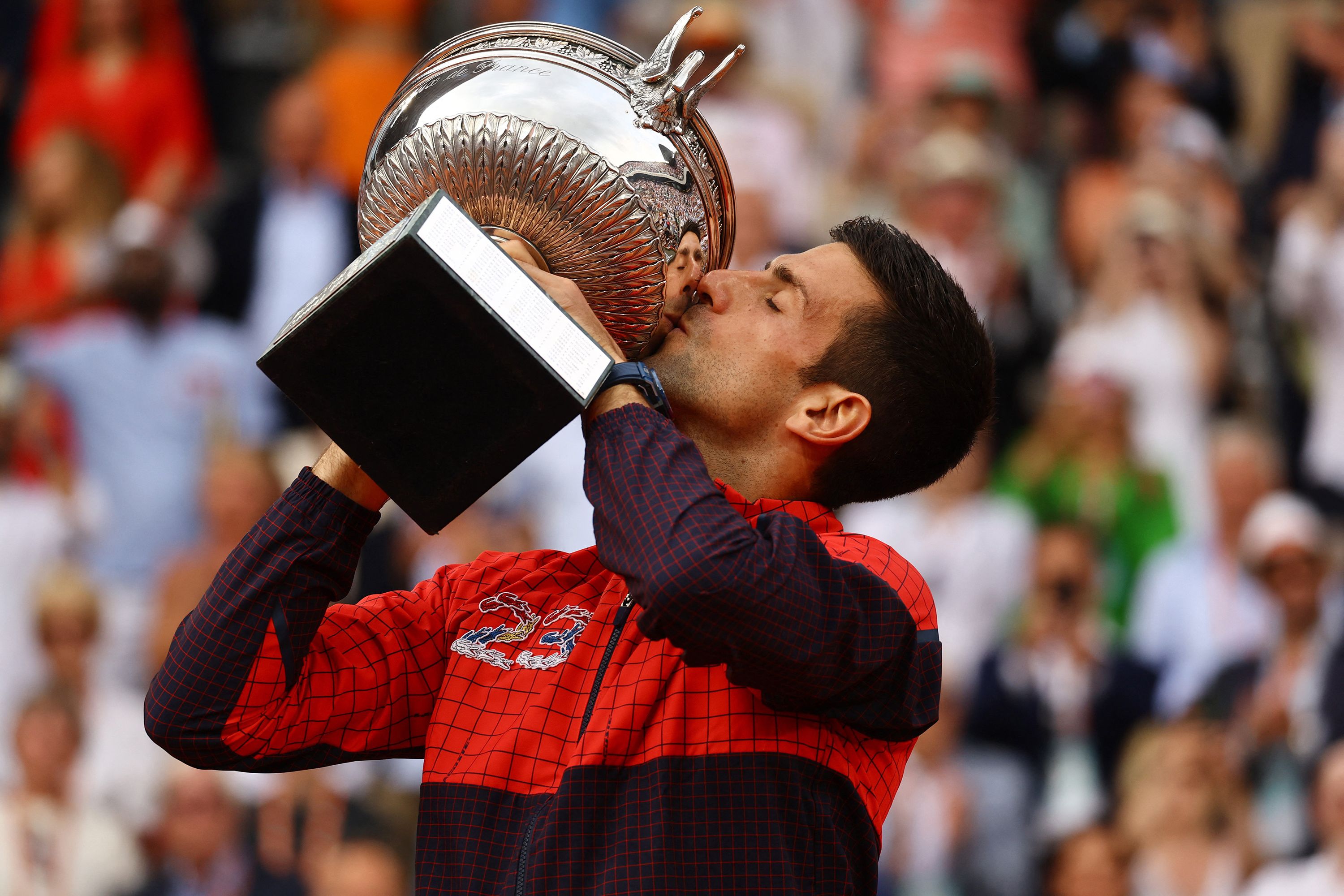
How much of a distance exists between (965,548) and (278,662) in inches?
174

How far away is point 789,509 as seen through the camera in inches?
99.9

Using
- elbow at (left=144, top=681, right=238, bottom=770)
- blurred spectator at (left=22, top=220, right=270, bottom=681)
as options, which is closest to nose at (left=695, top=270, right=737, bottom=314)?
elbow at (left=144, top=681, right=238, bottom=770)

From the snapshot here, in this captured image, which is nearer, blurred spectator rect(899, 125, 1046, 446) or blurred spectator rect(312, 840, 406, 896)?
blurred spectator rect(312, 840, 406, 896)

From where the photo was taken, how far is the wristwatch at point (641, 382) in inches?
87.0

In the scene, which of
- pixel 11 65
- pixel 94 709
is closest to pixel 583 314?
pixel 94 709

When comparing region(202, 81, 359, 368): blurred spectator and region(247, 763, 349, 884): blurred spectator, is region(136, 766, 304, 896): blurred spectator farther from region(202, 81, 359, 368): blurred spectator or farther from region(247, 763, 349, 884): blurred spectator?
region(202, 81, 359, 368): blurred spectator

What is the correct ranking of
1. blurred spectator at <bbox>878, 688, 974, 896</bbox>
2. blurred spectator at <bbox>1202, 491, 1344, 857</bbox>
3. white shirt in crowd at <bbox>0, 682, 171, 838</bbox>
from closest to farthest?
blurred spectator at <bbox>1202, 491, 1344, 857</bbox> → blurred spectator at <bbox>878, 688, 974, 896</bbox> → white shirt in crowd at <bbox>0, 682, 171, 838</bbox>

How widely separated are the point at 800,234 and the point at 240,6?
3243 millimetres

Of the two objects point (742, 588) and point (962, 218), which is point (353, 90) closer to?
point (962, 218)

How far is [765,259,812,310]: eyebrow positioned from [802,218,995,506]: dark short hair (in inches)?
3.0

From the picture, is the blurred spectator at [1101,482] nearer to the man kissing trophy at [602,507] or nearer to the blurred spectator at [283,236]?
the blurred spectator at [283,236]

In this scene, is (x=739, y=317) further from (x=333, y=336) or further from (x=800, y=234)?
(x=800, y=234)

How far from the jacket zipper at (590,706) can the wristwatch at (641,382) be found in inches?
10.1

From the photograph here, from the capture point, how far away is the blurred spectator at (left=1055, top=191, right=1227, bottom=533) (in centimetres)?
669
